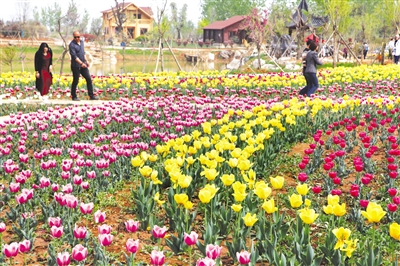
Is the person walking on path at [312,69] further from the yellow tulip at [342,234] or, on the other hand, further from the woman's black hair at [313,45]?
the yellow tulip at [342,234]

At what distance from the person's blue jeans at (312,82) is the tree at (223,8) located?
295 ft

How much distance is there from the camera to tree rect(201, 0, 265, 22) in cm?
10162

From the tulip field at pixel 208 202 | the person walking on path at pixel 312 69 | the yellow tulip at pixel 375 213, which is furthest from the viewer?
the person walking on path at pixel 312 69

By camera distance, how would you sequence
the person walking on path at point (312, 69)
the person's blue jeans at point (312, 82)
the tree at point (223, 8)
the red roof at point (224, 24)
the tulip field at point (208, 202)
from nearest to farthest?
the tulip field at point (208, 202) → the person walking on path at point (312, 69) → the person's blue jeans at point (312, 82) → the red roof at point (224, 24) → the tree at point (223, 8)

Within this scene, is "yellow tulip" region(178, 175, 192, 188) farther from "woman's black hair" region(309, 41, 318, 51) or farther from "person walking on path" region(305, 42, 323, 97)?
Result: "person walking on path" region(305, 42, 323, 97)

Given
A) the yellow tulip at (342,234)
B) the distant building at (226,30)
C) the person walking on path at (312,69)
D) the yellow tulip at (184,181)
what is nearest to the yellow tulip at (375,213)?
the yellow tulip at (342,234)

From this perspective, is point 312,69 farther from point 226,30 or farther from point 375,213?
point 226,30

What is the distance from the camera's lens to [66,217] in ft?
14.1

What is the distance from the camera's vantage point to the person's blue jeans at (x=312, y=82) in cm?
1207

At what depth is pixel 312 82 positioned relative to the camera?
12.1 m

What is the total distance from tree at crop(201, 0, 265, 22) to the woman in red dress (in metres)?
90.6

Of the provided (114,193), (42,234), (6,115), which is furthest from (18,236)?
(6,115)

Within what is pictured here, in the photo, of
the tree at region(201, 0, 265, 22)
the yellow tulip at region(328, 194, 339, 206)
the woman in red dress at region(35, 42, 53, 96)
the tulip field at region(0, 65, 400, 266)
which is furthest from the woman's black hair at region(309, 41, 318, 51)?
the tree at region(201, 0, 265, 22)

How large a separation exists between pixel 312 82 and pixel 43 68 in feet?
21.7
